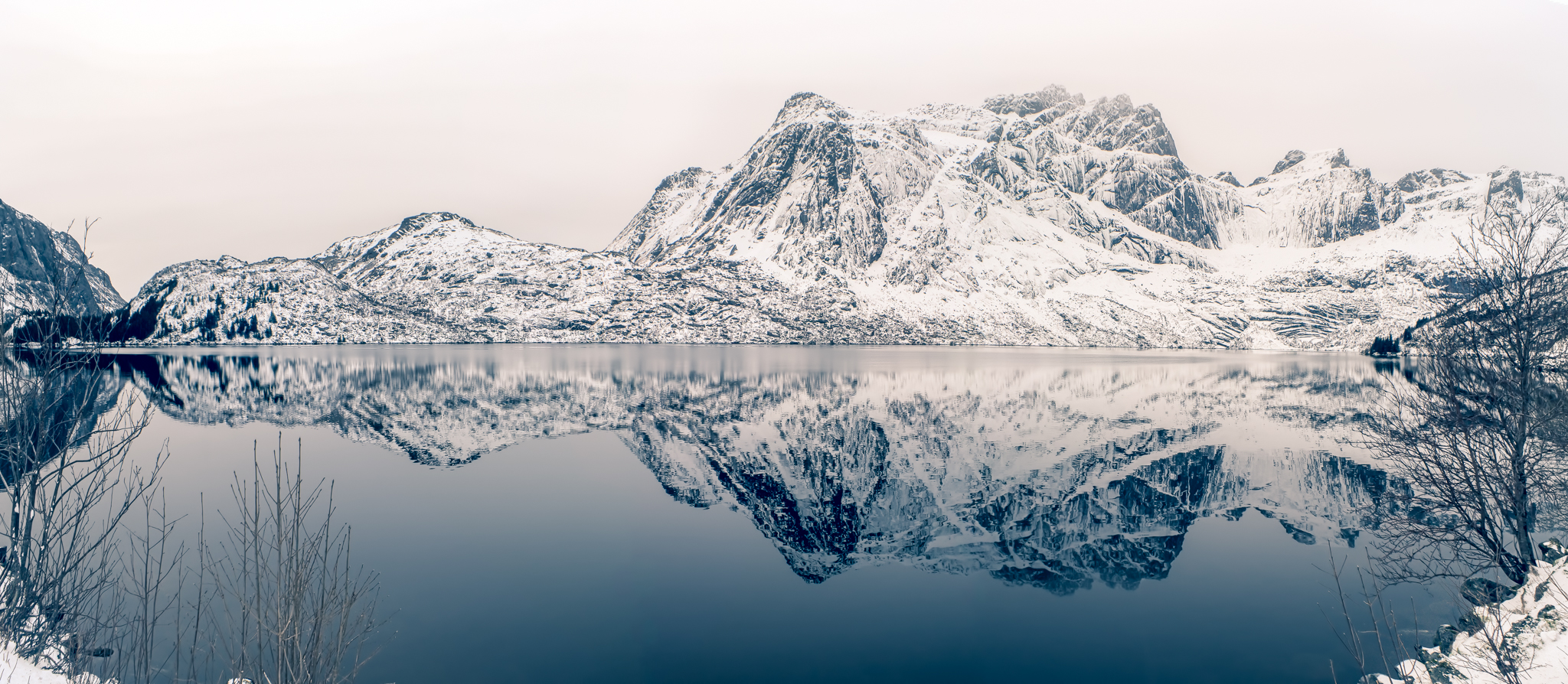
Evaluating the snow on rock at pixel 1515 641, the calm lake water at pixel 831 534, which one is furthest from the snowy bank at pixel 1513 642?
the calm lake water at pixel 831 534

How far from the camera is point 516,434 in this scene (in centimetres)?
5381

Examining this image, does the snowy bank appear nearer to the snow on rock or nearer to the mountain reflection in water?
the snow on rock

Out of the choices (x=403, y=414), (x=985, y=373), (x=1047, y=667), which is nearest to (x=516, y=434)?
(x=403, y=414)

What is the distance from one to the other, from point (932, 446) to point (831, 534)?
20.3 meters

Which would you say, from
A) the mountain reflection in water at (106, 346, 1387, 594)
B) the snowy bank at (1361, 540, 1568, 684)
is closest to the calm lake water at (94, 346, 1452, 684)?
the mountain reflection in water at (106, 346, 1387, 594)

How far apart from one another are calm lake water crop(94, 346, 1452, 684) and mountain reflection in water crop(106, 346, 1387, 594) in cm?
25

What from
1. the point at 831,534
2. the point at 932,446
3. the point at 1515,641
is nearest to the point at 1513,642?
the point at 1515,641

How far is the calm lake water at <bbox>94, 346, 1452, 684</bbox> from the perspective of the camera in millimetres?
18312

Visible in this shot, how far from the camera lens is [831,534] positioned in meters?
28.7

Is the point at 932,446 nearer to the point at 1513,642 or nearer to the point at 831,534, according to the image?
the point at 831,534

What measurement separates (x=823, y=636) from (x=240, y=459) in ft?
129

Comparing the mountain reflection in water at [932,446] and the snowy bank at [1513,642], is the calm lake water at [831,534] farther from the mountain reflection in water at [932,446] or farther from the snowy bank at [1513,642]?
the snowy bank at [1513,642]

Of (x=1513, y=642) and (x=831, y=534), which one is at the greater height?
(x=1513, y=642)

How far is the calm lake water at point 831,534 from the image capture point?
18312 millimetres
